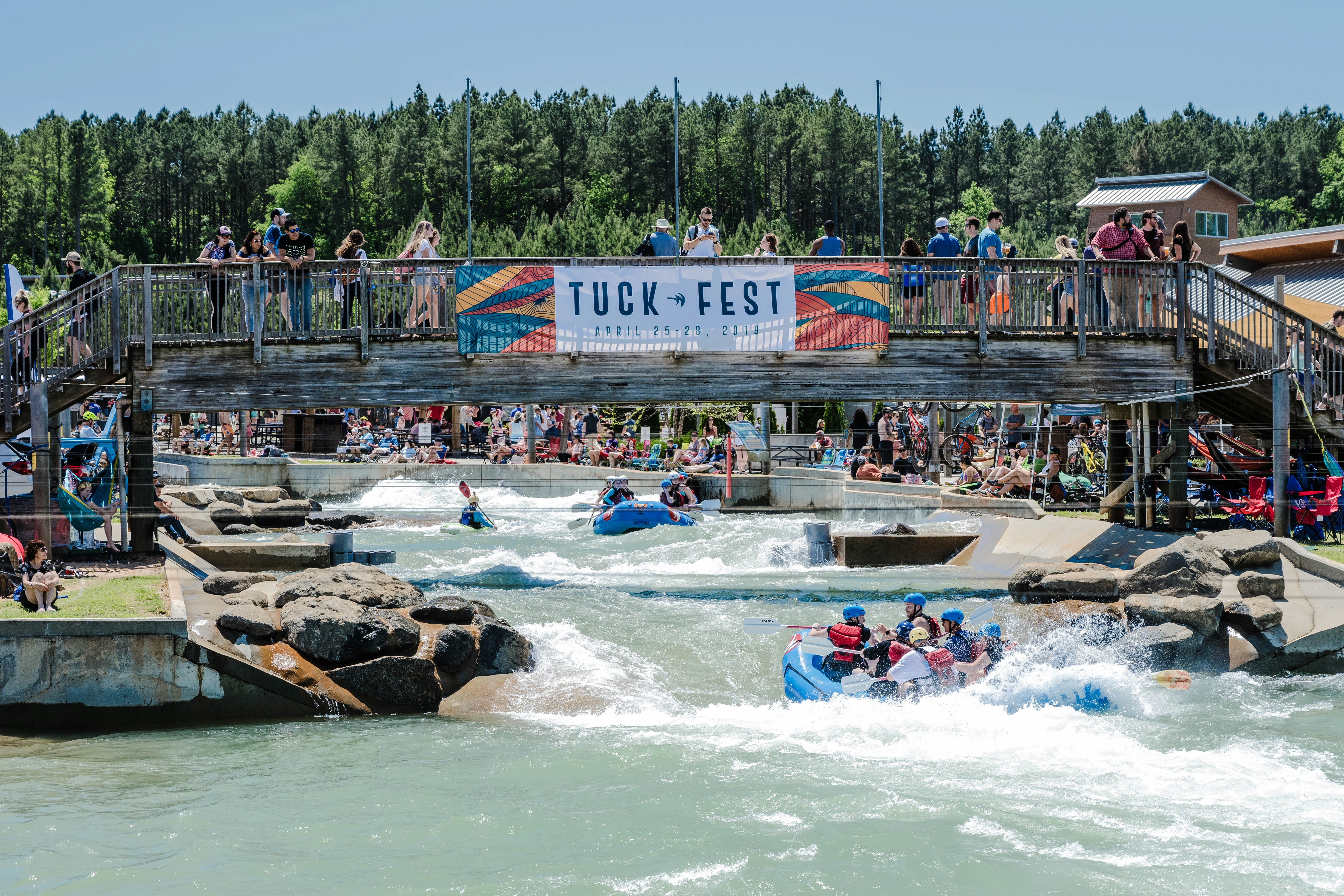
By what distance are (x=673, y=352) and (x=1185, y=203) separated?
39.8 meters

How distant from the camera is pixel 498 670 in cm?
1436

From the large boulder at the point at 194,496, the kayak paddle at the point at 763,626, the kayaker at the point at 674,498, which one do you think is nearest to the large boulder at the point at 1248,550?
the kayak paddle at the point at 763,626

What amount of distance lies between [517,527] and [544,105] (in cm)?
9056

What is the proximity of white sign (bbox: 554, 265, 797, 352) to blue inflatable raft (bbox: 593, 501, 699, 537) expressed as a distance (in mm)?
10484

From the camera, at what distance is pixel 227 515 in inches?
1189

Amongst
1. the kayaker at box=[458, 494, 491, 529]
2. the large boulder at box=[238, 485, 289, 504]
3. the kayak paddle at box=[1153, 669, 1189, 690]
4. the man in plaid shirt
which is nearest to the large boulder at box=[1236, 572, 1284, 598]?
the kayak paddle at box=[1153, 669, 1189, 690]

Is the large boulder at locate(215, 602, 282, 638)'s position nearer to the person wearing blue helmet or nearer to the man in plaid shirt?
the person wearing blue helmet

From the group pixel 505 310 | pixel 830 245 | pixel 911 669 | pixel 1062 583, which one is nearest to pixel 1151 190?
pixel 830 245

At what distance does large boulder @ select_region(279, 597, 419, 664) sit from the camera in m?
13.4

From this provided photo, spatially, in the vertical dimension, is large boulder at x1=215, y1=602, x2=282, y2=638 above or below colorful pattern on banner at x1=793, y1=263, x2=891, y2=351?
below

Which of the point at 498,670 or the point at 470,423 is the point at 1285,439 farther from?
the point at 470,423

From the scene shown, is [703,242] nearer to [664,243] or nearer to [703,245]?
[703,245]

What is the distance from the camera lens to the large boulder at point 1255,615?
1463 centimetres

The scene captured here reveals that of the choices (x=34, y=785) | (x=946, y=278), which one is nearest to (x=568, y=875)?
(x=34, y=785)
